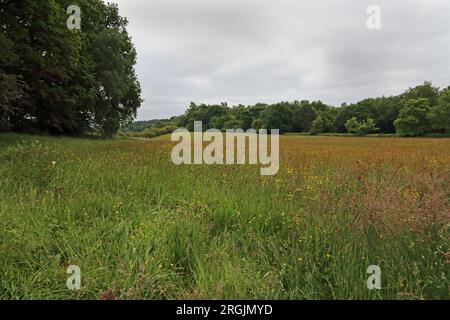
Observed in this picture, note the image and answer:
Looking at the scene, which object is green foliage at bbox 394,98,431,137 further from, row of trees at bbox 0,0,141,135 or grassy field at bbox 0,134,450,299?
grassy field at bbox 0,134,450,299

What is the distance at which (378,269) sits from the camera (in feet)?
8.29

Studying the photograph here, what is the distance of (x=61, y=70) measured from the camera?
21344 millimetres

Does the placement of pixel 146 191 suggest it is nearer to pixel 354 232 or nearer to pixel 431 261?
pixel 354 232

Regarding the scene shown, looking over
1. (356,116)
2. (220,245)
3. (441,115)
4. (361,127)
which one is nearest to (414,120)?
(441,115)

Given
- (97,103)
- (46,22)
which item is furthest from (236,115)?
(46,22)

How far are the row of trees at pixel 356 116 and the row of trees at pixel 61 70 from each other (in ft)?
212

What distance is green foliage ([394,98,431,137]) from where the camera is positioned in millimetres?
70500

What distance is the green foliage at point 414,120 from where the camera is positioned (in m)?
70.5

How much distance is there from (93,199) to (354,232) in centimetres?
342

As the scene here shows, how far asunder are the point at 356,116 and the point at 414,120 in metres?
25.2

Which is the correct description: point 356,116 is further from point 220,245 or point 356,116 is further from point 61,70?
point 220,245

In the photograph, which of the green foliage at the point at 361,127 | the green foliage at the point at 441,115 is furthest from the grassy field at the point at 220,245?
the green foliage at the point at 361,127

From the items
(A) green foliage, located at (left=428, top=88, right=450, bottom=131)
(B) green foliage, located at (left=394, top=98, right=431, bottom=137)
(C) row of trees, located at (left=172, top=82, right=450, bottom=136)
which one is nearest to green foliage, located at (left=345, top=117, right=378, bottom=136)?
(C) row of trees, located at (left=172, top=82, right=450, bottom=136)
